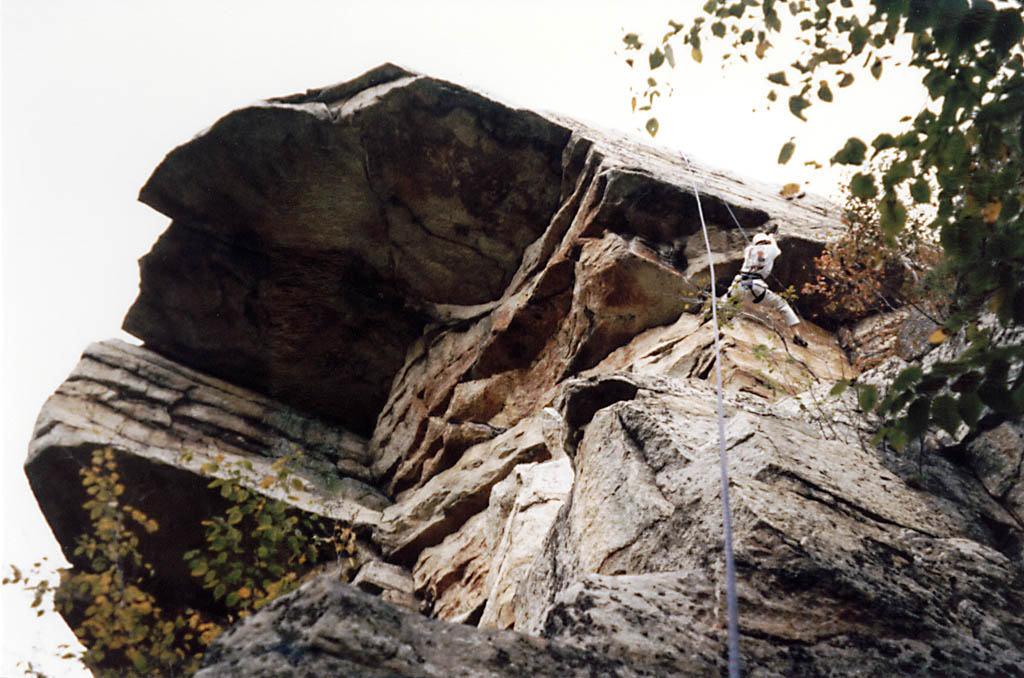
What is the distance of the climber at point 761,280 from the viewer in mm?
10539

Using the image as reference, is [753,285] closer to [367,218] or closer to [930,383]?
[930,383]

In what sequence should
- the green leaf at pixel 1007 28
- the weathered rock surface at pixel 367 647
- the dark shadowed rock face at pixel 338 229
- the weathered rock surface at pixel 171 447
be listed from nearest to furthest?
Answer: the weathered rock surface at pixel 367 647 → the green leaf at pixel 1007 28 → the weathered rock surface at pixel 171 447 → the dark shadowed rock face at pixel 338 229

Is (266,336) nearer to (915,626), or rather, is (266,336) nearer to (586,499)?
(586,499)

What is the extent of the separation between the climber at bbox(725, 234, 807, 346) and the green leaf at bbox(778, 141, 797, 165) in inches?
241

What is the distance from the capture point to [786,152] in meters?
4.46

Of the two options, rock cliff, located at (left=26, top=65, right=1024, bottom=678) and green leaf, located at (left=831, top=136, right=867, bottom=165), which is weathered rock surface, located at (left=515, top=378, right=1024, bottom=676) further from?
green leaf, located at (left=831, top=136, right=867, bottom=165)

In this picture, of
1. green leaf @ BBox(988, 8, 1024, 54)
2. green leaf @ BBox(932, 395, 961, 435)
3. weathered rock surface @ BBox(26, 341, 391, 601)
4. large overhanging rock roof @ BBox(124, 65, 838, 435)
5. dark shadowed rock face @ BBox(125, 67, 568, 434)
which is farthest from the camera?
dark shadowed rock face @ BBox(125, 67, 568, 434)

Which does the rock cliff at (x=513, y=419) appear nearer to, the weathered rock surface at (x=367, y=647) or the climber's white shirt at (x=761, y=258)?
the weathered rock surface at (x=367, y=647)

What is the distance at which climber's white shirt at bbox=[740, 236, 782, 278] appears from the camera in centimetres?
1072

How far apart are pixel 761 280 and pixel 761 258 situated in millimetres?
335

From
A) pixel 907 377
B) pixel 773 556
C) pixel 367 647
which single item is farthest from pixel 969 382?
pixel 367 647

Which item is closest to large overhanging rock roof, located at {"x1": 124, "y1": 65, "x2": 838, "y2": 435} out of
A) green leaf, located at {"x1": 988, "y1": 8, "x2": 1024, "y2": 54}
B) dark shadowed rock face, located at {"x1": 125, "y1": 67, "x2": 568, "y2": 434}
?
→ dark shadowed rock face, located at {"x1": 125, "y1": 67, "x2": 568, "y2": 434}

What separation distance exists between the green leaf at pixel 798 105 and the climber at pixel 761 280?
5.75 m

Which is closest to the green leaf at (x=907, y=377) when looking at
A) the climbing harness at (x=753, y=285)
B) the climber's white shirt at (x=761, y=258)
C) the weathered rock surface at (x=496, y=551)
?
the weathered rock surface at (x=496, y=551)
